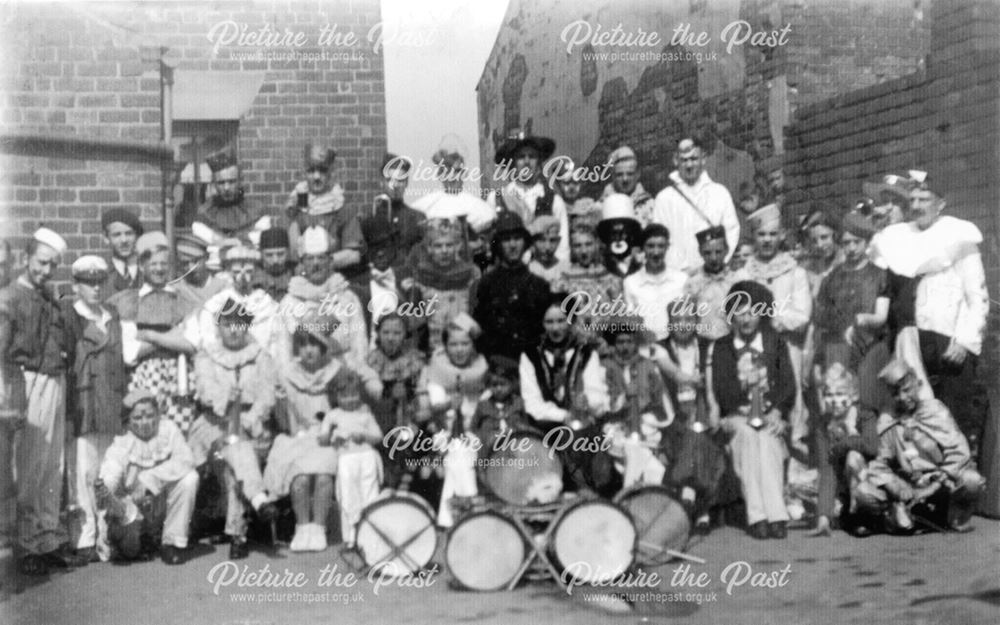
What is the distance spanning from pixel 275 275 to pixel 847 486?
127 inches

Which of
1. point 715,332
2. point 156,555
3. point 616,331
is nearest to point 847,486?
point 715,332

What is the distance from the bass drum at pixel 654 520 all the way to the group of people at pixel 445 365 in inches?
3.1

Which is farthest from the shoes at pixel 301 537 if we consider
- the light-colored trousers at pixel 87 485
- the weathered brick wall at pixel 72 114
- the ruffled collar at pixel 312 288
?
the weathered brick wall at pixel 72 114

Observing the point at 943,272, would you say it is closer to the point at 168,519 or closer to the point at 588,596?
the point at 588,596

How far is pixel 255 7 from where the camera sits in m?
6.44

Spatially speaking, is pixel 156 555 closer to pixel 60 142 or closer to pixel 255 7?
pixel 60 142

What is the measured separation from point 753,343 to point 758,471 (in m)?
0.68

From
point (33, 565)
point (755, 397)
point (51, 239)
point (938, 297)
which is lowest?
point (33, 565)

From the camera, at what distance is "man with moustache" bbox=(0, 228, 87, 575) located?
641cm

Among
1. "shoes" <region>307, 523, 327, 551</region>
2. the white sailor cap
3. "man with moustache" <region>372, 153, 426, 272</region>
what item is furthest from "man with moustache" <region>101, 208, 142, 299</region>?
"shoes" <region>307, 523, 327, 551</region>

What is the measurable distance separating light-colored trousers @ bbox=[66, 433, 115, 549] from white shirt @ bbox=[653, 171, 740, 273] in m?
3.10

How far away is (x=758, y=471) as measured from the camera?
6586 millimetres

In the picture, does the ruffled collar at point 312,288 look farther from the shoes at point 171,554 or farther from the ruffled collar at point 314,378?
the shoes at point 171,554

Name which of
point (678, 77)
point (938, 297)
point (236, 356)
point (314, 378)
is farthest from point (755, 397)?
A: point (236, 356)
